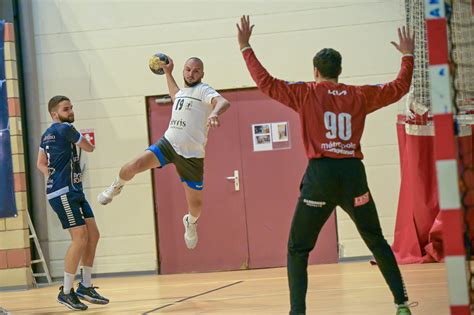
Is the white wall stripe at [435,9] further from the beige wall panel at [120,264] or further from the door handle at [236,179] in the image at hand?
the beige wall panel at [120,264]

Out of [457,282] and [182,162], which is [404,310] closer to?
[457,282]

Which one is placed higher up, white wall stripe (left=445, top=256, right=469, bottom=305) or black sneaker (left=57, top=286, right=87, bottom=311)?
white wall stripe (left=445, top=256, right=469, bottom=305)

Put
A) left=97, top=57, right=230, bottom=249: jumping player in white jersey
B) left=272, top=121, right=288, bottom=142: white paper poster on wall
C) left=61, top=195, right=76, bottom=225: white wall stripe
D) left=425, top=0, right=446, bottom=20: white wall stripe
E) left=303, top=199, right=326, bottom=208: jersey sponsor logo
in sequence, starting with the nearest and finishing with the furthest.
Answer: left=425, top=0, right=446, bottom=20: white wall stripe < left=303, top=199, right=326, bottom=208: jersey sponsor logo < left=61, top=195, right=76, bottom=225: white wall stripe < left=97, top=57, right=230, bottom=249: jumping player in white jersey < left=272, top=121, right=288, bottom=142: white paper poster on wall

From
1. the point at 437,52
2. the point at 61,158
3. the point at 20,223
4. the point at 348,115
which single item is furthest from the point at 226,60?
the point at 437,52

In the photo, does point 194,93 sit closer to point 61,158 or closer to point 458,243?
point 61,158

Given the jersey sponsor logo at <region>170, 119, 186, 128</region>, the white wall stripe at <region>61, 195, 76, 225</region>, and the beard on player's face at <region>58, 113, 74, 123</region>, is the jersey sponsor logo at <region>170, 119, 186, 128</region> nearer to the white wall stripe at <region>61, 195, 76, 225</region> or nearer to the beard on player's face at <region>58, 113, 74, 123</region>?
the beard on player's face at <region>58, 113, 74, 123</region>

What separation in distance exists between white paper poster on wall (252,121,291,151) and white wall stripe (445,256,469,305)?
8375mm

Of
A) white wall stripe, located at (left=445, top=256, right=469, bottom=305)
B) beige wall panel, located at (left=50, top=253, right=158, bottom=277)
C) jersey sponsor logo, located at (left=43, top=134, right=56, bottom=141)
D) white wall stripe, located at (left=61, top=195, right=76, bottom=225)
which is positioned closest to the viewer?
white wall stripe, located at (left=445, top=256, right=469, bottom=305)

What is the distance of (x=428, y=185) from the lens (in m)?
10.6

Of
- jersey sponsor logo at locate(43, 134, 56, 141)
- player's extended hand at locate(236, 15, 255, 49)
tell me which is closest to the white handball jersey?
jersey sponsor logo at locate(43, 134, 56, 141)

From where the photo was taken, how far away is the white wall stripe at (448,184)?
3.56 m

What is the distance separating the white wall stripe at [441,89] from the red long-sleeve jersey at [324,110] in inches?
51.3

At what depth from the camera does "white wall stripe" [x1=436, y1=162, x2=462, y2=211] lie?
3.56m

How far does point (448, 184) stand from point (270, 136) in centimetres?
842
